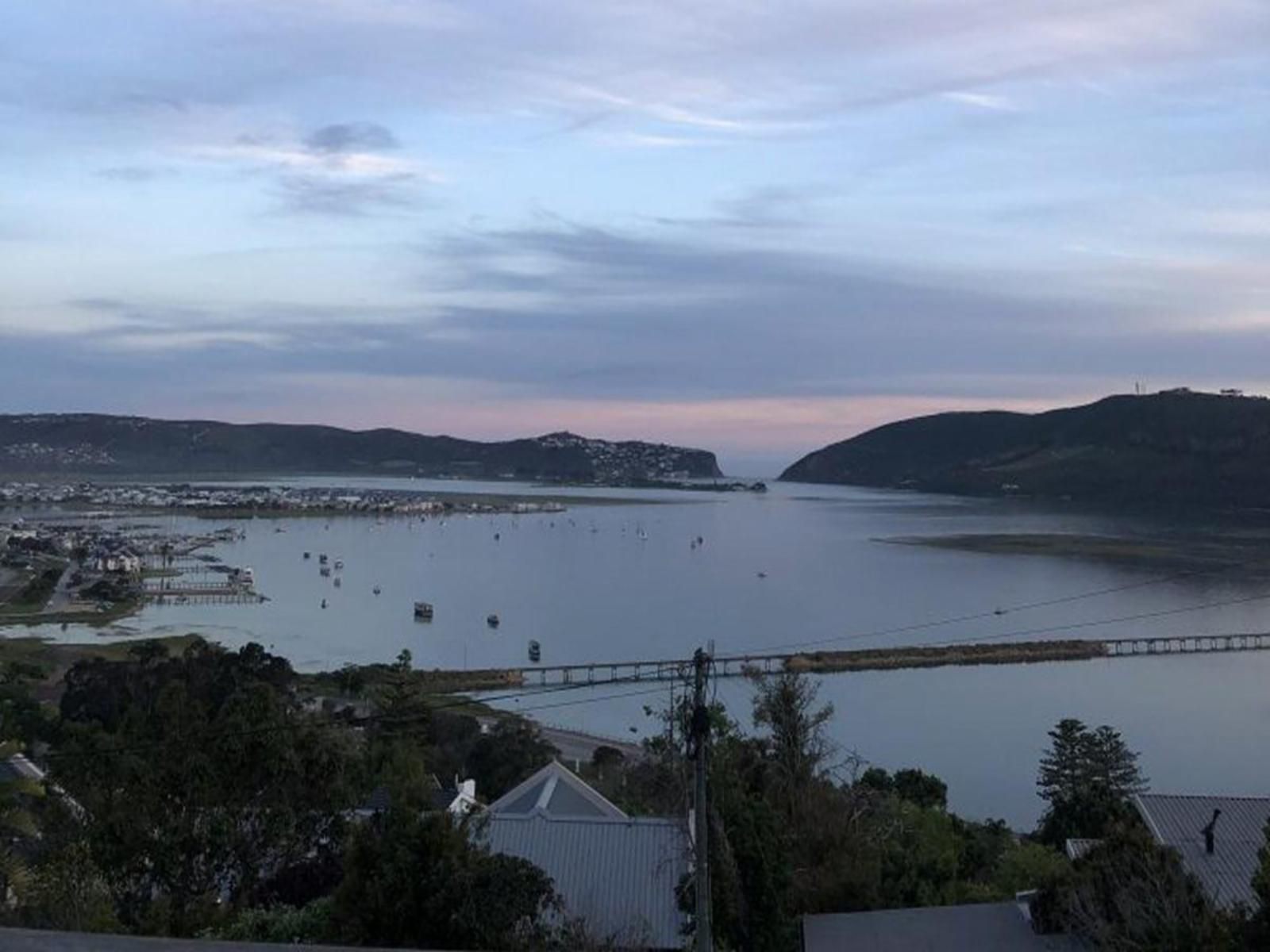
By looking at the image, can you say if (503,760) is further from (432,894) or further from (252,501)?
(252,501)

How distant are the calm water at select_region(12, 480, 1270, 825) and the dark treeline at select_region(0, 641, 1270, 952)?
7458 millimetres

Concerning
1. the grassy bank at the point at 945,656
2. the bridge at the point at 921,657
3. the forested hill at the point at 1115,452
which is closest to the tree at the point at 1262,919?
the bridge at the point at 921,657

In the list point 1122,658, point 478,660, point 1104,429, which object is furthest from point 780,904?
point 1104,429

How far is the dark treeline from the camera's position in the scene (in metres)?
5.87

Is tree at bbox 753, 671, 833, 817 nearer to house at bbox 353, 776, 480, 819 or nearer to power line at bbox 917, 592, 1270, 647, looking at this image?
house at bbox 353, 776, 480, 819

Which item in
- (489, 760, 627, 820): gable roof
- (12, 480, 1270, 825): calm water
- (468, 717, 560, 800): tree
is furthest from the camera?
(12, 480, 1270, 825): calm water

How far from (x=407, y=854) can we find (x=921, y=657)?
78.1 ft

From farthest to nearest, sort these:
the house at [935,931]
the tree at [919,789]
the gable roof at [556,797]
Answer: the tree at [919,789], the gable roof at [556,797], the house at [935,931]

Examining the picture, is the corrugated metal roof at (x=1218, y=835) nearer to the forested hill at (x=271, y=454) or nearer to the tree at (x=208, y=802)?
the tree at (x=208, y=802)

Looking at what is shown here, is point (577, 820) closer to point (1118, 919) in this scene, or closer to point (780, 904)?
point (780, 904)

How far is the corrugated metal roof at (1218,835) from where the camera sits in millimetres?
7773

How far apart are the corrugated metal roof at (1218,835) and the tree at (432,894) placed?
12.1 ft

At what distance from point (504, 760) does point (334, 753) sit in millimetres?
7770

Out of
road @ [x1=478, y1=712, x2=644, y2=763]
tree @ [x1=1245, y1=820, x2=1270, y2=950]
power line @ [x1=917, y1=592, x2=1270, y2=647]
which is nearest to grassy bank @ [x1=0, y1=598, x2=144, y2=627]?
road @ [x1=478, y1=712, x2=644, y2=763]
